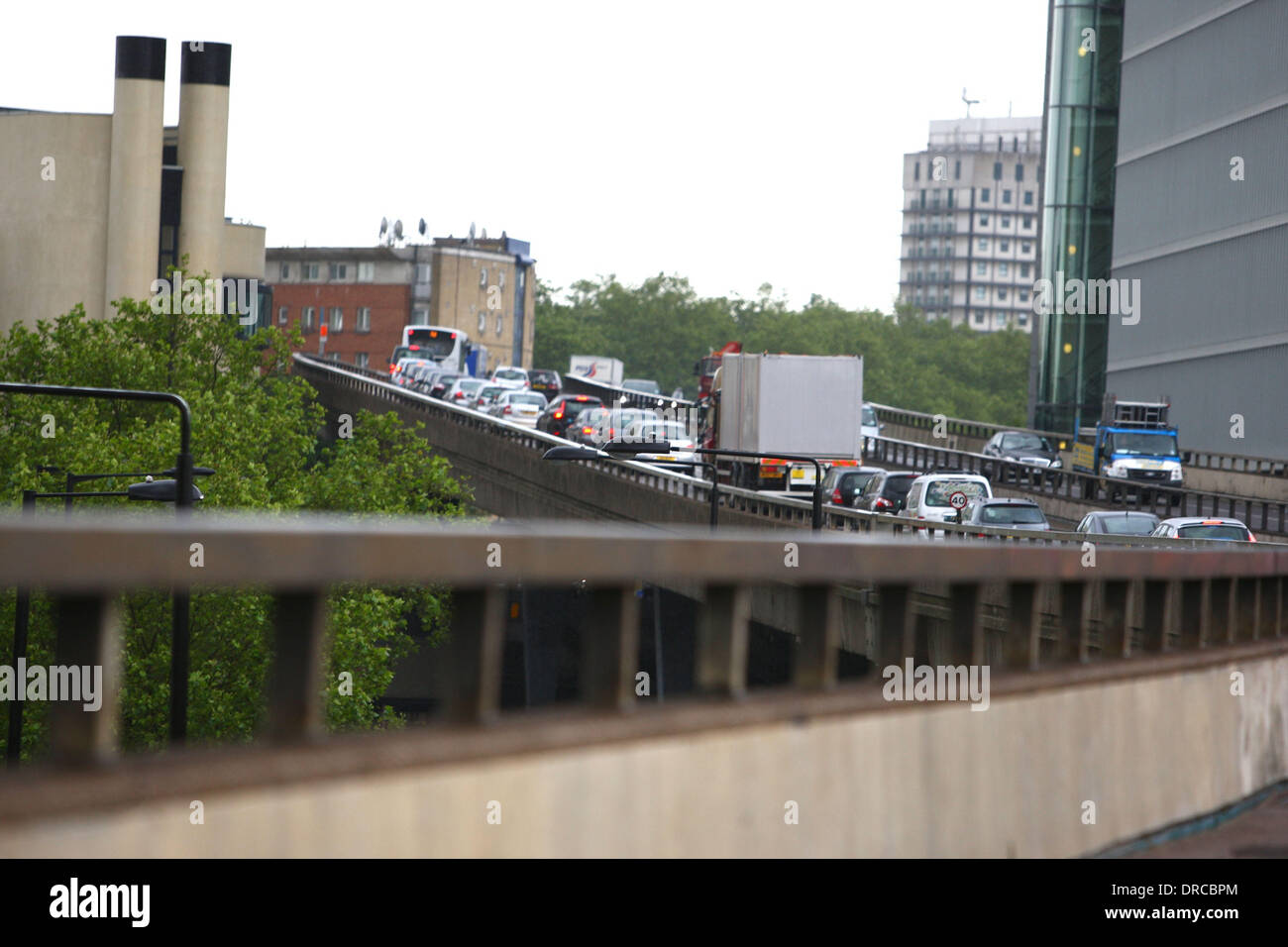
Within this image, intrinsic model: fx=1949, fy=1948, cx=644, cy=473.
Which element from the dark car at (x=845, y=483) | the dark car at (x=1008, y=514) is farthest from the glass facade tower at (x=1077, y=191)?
the dark car at (x=1008, y=514)

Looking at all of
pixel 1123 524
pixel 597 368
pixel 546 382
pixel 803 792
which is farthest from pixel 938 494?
pixel 597 368

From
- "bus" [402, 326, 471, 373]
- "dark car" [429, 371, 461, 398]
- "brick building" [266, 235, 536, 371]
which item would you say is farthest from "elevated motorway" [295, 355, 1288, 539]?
"brick building" [266, 235, 536, 371]

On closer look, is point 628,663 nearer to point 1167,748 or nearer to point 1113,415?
point 1167,748

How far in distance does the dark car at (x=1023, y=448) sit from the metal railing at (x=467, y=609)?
5962 centimetres

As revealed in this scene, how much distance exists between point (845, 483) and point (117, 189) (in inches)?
1434

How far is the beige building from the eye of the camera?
70938 millimetres

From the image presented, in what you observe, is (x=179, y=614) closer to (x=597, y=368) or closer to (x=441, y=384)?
(x=441, y=384)

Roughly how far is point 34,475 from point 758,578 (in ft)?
120

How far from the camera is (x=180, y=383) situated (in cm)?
5444

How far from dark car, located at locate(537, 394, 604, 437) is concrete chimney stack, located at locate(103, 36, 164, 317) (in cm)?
1577

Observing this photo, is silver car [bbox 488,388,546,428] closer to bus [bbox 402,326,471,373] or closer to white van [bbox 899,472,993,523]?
white van [bbox 899,472,993,523]

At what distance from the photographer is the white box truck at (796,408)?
4675cm
